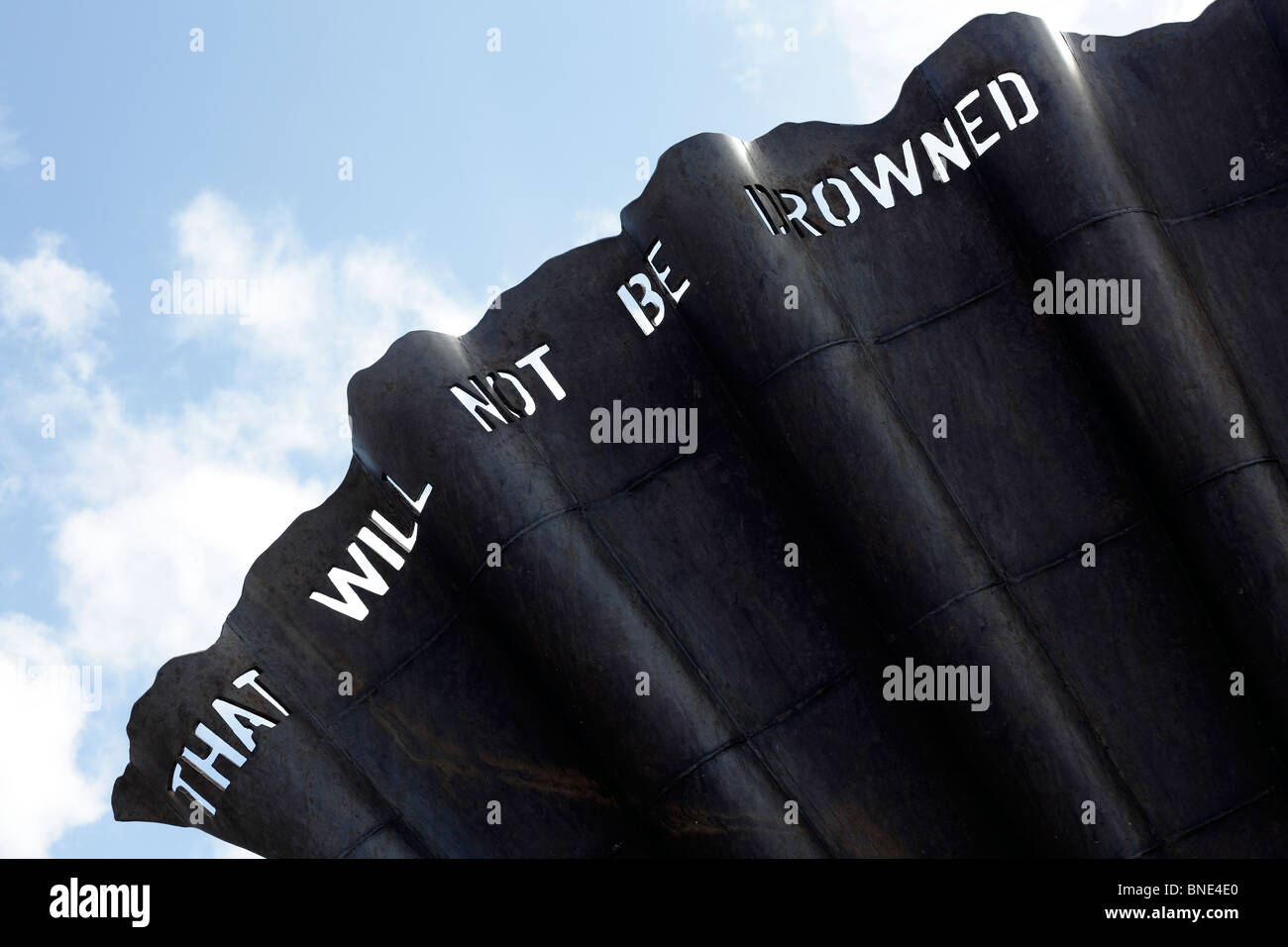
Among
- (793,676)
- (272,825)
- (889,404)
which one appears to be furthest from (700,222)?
(272,825)

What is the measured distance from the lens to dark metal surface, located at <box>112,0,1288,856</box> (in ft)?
28.8

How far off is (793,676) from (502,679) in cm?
208

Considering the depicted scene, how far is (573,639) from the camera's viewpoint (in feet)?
28.5

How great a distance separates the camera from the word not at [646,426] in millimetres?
9555

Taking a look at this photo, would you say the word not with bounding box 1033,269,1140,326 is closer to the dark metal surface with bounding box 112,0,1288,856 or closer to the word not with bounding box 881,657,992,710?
the dark metal surface with bounding box 112,0,1288,856

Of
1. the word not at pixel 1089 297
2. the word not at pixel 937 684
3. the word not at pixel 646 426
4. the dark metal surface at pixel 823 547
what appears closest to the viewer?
the word not at pixel 937 684
